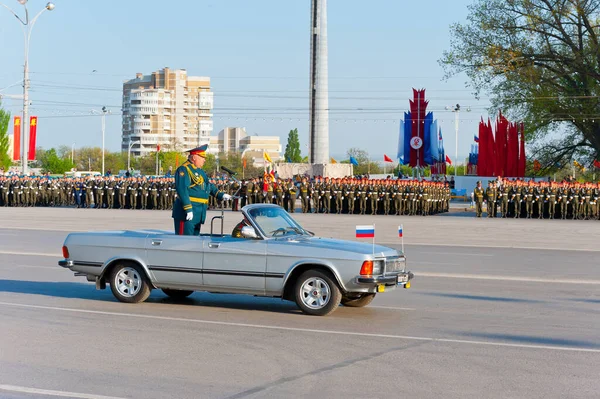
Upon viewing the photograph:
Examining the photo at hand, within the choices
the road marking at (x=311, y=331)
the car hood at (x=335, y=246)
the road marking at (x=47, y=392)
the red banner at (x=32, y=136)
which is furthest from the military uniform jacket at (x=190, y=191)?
the red banner at (x=32, y=136)

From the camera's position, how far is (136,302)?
11.8 metres

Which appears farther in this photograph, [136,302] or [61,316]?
[136,302]

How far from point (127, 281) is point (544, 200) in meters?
28.1

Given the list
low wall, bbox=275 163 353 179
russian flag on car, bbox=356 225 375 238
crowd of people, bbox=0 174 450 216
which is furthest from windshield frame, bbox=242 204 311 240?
low wall, bbox=275 163 353 179

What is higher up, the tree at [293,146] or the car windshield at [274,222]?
the tree at [293,146]

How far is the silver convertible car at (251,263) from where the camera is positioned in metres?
10.6

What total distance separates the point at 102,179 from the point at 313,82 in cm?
1554

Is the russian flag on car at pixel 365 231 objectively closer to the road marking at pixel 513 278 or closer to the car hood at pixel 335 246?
the car hood at pixel 335 246

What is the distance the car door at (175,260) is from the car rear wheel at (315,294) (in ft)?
4.42

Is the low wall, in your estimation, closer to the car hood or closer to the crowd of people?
the crowd of people

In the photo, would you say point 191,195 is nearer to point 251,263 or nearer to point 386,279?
point 251,263

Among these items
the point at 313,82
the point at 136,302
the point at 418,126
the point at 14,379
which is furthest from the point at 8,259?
the point at 418,126

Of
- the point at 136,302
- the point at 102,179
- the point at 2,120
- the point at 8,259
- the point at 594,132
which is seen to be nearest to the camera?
the point at 136,302

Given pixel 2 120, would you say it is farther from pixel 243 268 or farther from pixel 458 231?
pixel 243 268
